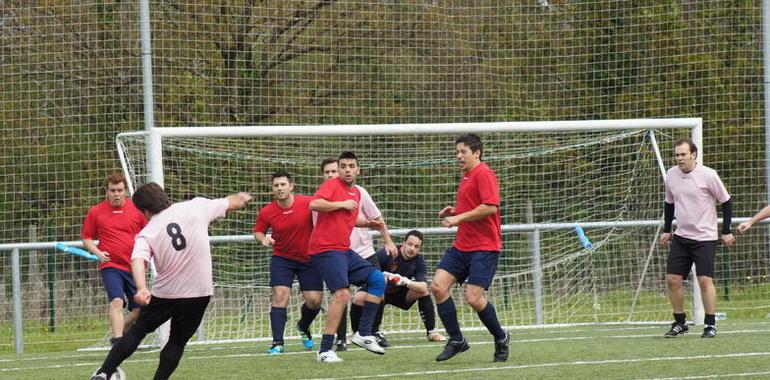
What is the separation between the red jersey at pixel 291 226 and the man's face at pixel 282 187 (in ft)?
0.51

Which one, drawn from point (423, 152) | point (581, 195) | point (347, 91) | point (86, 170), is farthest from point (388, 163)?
point (86, 170)

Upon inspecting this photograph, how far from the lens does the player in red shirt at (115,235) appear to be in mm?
11586

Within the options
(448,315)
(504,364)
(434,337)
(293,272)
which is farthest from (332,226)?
Result: (434,337)

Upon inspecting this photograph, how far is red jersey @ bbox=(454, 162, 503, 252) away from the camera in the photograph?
9961 mm

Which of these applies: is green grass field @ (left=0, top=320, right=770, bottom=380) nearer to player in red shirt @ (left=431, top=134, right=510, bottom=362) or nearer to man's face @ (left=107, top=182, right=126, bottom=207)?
player in red shirt @ (left=431, top=134, right=510, bottom=362)

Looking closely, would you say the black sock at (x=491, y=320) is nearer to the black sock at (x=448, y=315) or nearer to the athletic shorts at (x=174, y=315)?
the black sock at (x=448, y=315)

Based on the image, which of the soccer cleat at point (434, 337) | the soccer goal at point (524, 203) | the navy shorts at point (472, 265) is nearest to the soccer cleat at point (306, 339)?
the soccer cleat at point (434, 337)

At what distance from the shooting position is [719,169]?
61.1ft

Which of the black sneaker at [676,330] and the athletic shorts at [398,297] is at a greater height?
the athletic shorts at [398,297]

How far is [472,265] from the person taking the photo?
32.9 ft

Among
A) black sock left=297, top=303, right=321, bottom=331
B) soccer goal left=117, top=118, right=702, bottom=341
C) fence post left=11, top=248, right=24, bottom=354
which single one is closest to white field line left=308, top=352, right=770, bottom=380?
black sock left=297, top=303, right=321, bottom=331

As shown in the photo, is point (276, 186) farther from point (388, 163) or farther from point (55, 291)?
point (55, 291)

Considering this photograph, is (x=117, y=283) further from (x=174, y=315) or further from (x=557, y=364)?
(x=557, y=364)

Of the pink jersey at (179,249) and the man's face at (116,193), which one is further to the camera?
the man's face at (116,193)
